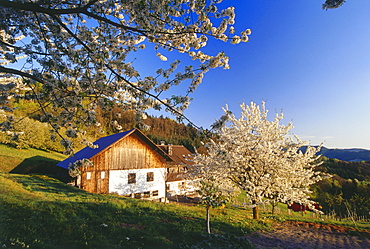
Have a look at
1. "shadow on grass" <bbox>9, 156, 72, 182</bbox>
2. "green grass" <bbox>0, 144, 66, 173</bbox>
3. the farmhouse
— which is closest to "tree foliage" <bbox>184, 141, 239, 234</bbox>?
the farmhouse

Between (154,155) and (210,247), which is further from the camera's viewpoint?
(154,155)

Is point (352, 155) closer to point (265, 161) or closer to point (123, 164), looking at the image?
point (265, 161)

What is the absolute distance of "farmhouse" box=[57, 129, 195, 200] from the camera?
65.1 feet

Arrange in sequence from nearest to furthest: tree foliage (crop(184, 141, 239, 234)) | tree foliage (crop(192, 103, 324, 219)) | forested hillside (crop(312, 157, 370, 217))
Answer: tree foliage (crop(184, 141, 239, 234))
tree foliage (crop(192, 103, 324, 219))
forested hillside (crop(312, 157, 370, 217))

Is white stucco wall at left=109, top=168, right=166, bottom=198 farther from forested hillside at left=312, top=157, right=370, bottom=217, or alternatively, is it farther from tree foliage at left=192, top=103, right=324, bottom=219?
forested hillside at left=312, top=157, right=370, bottom=217

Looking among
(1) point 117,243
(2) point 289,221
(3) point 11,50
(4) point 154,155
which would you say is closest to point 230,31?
(3) point 11,50

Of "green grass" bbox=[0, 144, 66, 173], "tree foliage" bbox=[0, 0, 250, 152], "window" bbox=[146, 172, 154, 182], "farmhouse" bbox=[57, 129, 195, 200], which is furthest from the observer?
"green grass" bbox=[0, 144, 66, 173]

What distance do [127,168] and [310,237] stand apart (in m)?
18.4

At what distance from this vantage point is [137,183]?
75.1 ft

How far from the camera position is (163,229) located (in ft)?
26.0

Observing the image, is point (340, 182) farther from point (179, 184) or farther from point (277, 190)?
point (179, 184)

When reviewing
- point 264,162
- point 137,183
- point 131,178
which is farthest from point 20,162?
point 264,162

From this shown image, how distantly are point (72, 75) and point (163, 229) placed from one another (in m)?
6.99

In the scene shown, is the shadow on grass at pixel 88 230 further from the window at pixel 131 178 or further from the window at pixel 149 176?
the window at pixel 149 176
